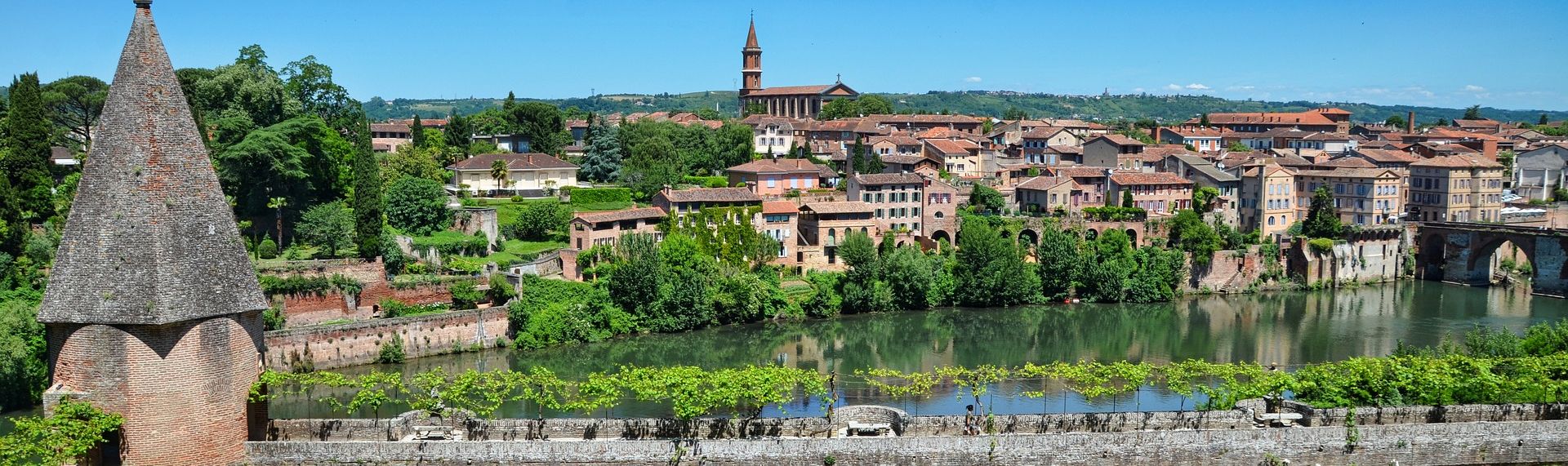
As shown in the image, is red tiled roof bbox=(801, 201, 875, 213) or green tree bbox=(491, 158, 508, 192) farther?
green tree bbox=(491, 158, 508, 192)

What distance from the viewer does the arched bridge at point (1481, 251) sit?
5562 centimetres

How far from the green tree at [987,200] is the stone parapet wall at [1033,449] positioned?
3817 cm

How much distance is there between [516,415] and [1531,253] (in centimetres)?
4920

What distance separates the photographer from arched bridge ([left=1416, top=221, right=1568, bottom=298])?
55.6 m

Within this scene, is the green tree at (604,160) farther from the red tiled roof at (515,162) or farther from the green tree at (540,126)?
the green tree at (540,126)

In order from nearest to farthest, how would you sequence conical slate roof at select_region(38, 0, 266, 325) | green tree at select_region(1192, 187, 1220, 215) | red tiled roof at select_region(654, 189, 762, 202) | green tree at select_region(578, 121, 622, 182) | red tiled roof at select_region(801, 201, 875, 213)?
conical slate roof at select_region(38, 0, 266, 325) → red tiled roof at select_region(654, 189, 762, 202) → red tiled roof at select_region(801, 201, 875, 213) → green tree at select_region(1192, 187, 1220, 215) → green tree at select_region(578, 121, 622, 182)

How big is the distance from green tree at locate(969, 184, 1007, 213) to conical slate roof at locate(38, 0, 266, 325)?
48.0m

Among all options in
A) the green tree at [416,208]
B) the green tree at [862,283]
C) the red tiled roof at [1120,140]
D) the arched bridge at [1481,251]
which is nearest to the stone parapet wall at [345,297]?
the green tree at [416,208]

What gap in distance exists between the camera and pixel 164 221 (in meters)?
15.3

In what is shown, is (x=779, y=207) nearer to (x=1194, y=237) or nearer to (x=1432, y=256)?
(x=1194, y=237)

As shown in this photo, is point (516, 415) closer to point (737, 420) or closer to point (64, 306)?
point (737, 420)

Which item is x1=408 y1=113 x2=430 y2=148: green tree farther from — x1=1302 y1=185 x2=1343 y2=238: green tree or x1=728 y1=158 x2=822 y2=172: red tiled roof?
x1=1302 y1=185 x2=1343 y2=238: green tree

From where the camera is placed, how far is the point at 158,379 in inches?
597

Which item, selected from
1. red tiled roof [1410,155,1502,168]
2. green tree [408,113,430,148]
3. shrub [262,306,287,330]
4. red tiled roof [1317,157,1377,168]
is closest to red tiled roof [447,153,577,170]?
green tree [408,113,430,148]
